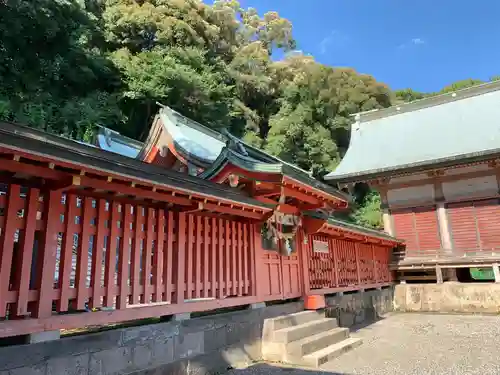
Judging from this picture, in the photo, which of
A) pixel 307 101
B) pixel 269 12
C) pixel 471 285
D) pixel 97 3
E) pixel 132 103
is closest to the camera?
pixel 471 285

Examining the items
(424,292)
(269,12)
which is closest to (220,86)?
(424,292)

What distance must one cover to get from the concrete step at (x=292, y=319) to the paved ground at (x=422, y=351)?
77cm

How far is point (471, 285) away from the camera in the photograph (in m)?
12.6

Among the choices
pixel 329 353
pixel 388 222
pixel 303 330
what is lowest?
pixel 329 353

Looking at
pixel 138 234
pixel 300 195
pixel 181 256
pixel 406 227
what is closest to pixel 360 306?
pixel 406 227

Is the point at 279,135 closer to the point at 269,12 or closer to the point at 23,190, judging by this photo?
the point at 23,190

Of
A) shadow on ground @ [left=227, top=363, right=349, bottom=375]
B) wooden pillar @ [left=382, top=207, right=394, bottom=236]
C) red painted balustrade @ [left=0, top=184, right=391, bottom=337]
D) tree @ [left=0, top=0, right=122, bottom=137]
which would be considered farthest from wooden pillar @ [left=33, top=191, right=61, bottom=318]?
tree @ [left=0, top=0, right=122, bottom=137]

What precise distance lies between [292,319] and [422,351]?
2604 mm

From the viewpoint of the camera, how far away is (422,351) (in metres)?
7.15

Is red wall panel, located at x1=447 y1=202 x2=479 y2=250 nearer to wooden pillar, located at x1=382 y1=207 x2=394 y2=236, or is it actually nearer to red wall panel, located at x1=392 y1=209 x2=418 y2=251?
red wall panel, located at x1=392 y1=209 x2=418 y2=251

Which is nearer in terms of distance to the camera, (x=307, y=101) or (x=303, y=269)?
(x=303, y=269)

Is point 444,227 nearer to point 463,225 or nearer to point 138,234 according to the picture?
point 463,225

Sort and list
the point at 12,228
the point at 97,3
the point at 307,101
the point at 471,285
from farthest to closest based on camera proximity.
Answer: the point at 307,101, the point at 97,3, the point at 471,285, the point at 12,228

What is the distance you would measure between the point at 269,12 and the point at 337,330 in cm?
4923
